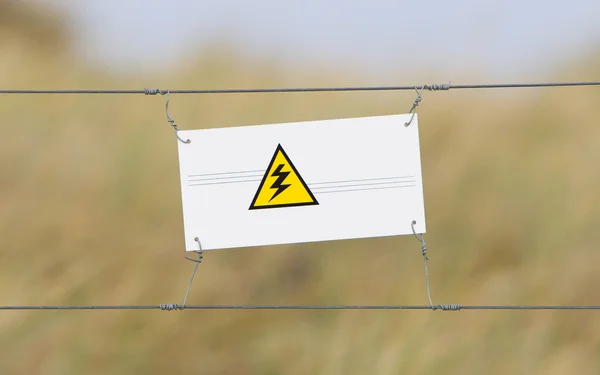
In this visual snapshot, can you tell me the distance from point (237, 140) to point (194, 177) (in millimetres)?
99

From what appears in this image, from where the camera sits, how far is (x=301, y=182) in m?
1.02

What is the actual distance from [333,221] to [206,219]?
0.22 meters

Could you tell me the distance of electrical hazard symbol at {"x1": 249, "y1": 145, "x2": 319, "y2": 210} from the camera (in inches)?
40.2

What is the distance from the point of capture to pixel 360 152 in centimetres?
103

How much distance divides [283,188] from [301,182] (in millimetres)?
33

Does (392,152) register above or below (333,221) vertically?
above

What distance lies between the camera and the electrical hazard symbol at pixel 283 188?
102 centimetres

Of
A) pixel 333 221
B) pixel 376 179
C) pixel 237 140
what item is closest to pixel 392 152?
pixel 376 179

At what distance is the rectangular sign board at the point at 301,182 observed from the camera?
3.34 feet

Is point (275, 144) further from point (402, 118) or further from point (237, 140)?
point (402, 118)

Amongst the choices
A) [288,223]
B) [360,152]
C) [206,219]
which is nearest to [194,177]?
[206,219]

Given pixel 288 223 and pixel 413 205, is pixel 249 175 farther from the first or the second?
pixel 413 205

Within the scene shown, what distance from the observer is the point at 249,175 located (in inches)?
40.6

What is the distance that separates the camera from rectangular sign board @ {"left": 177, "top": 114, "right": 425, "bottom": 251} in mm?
1019
